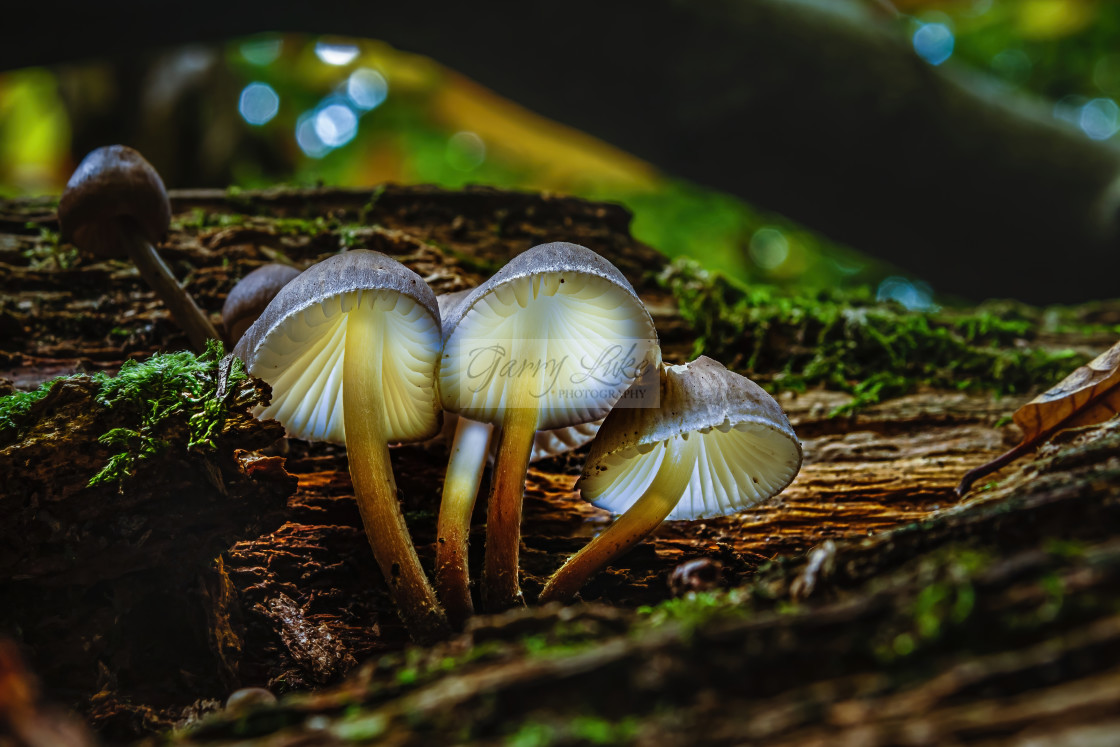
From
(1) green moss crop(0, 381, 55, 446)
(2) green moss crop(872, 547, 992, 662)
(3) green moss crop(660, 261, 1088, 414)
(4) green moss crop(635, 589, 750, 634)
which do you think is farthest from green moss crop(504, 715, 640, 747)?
(3) green moss crop(660, 261, 1088, 414)

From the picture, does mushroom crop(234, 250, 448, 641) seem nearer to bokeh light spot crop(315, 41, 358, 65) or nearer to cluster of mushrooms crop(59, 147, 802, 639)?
cluster of mushrooms crop(59, 147, 802, 639)

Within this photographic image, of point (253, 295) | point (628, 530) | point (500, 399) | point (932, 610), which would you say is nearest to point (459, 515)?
point (500, 399)

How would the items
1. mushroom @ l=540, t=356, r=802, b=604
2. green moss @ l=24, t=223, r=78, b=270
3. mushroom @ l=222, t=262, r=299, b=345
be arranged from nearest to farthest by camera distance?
mushroom @ l=540, t=356, r=802, b=604 < mushroom @ l=222, t=262, r=299, b=345 < green moss @ l=24, t=223, r=78, b=270

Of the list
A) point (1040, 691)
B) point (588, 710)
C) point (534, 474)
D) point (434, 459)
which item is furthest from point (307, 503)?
point (1040, 691)

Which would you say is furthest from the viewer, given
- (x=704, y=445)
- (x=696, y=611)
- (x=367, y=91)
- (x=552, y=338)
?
(x=367, y=91)

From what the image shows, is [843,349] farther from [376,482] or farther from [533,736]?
[533,736]

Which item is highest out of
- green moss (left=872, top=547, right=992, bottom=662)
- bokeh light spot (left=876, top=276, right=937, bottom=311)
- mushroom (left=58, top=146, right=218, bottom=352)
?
bokeh light spot (left=876, top=276, right=937, bottom=311)

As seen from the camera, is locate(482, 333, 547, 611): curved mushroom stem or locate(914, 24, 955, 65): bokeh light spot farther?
locate(914, 24, 955, 65): bokeh light spot
